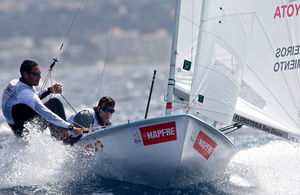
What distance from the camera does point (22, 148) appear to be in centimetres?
689

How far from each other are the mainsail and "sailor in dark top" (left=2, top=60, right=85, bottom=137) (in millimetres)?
1237

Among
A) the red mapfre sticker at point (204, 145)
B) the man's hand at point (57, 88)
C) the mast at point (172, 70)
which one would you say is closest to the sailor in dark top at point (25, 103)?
the man's hand at point (57, 88)

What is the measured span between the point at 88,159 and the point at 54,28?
130251mm

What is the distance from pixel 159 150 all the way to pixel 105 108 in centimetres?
82

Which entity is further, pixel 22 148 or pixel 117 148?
pixel 22 148

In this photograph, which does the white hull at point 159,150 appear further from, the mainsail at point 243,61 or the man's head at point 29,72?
the man's head at point 29,72

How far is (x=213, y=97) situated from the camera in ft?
21.3

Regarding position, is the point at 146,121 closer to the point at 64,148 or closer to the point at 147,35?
the point at 64,148

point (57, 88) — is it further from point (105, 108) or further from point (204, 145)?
point (204, 145)

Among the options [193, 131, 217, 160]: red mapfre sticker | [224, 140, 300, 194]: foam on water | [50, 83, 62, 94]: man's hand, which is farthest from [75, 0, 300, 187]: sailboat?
[50, 83, 62, 94]: man's hand

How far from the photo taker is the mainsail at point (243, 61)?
6527mm

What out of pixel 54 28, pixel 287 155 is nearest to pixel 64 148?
pixel 287 155

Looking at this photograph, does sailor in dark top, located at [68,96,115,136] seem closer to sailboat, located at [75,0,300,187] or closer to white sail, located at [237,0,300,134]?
sailboat, located at [75,0,300,187]

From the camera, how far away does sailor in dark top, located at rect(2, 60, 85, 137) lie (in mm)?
6504
